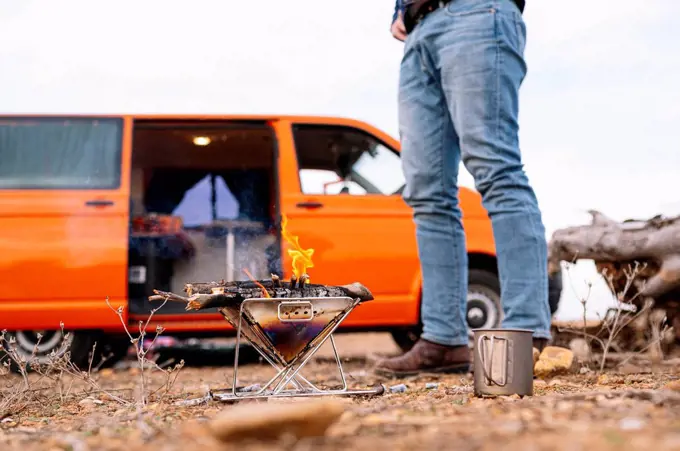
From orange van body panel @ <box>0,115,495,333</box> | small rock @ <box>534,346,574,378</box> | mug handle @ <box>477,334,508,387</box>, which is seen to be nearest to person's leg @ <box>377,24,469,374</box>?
small rock @ <box>534,346,574,378</box>

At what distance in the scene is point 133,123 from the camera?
531 centimetres

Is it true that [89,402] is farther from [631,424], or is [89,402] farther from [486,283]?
[486,283]

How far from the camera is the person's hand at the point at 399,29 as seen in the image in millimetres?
3717

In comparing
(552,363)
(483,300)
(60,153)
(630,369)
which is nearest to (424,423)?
(552,363)

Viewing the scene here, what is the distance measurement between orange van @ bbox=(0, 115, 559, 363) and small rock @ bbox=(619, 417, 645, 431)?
11.1 ft

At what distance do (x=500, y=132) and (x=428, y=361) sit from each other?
1.06 m

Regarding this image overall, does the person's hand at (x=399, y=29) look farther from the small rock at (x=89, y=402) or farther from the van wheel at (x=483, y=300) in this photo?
the small rock at (x=89, y=402)

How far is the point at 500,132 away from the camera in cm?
326

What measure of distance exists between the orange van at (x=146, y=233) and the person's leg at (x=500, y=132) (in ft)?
6.14

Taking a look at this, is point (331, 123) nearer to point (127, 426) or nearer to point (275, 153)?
point (275, 153)

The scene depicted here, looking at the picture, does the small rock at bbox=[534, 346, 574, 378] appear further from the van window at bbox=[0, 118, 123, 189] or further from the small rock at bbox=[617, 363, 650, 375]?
the van window at bbox=[0, 118, 123, 189]

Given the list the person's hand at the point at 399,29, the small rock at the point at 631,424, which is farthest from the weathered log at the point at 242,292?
the person's hand at the point at 399,29

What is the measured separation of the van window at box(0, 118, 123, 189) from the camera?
5.11 m

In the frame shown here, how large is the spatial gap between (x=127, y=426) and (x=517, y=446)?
3.62ft
